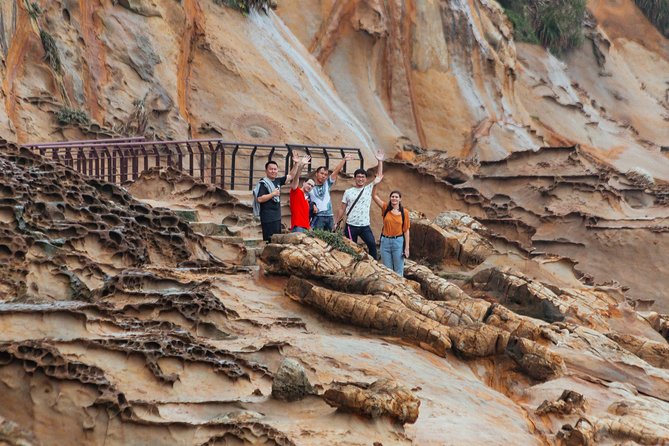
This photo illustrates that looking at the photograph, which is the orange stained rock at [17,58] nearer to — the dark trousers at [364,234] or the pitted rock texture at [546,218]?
the pitted rock texture at [546,218]

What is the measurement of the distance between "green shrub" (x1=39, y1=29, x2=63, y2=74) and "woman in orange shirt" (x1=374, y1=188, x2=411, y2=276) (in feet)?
31.9

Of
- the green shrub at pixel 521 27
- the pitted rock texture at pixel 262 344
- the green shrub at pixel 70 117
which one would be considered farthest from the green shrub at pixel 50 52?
the green shrub at pixel 521 27

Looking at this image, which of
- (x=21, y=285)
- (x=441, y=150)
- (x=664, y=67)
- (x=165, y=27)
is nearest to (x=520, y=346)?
(x=21, y=285)

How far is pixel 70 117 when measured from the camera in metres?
17.2

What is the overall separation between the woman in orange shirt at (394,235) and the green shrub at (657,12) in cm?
3663

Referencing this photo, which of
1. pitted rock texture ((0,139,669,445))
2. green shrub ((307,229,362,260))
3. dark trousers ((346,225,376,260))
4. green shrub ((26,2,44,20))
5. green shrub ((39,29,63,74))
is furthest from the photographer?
green shrub ((26,2,44,20))

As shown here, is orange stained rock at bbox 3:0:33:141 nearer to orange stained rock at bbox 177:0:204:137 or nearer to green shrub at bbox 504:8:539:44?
orange stained rock at bbox 177:0:204:137

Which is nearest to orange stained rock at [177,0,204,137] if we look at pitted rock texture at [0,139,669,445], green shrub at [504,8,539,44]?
pitted rock texture at [0,139,669,445]

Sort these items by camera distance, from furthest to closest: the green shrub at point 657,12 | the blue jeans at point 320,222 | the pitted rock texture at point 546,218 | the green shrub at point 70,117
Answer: the green shrub at point 657,12 → the green shrub at point 70,117 → the pitted rock texture at point 546,218 → the blue jeans at point 320,222

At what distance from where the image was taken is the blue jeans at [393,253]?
10773mm

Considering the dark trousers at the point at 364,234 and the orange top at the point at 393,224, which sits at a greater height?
the orange top at the point at 393,224

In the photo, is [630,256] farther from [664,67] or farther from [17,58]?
[664,67]

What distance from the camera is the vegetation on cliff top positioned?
3712cm

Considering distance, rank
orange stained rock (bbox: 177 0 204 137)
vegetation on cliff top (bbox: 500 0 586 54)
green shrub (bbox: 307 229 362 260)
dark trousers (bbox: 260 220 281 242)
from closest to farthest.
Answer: green shrub (bbox: 307 229 362 260) → dark trousers (bbox: 260 220 281 242) → orange stained rock (bbox: 177 0 204 137) → vegetation on cliff top (bbox: 500 0 586 54)
